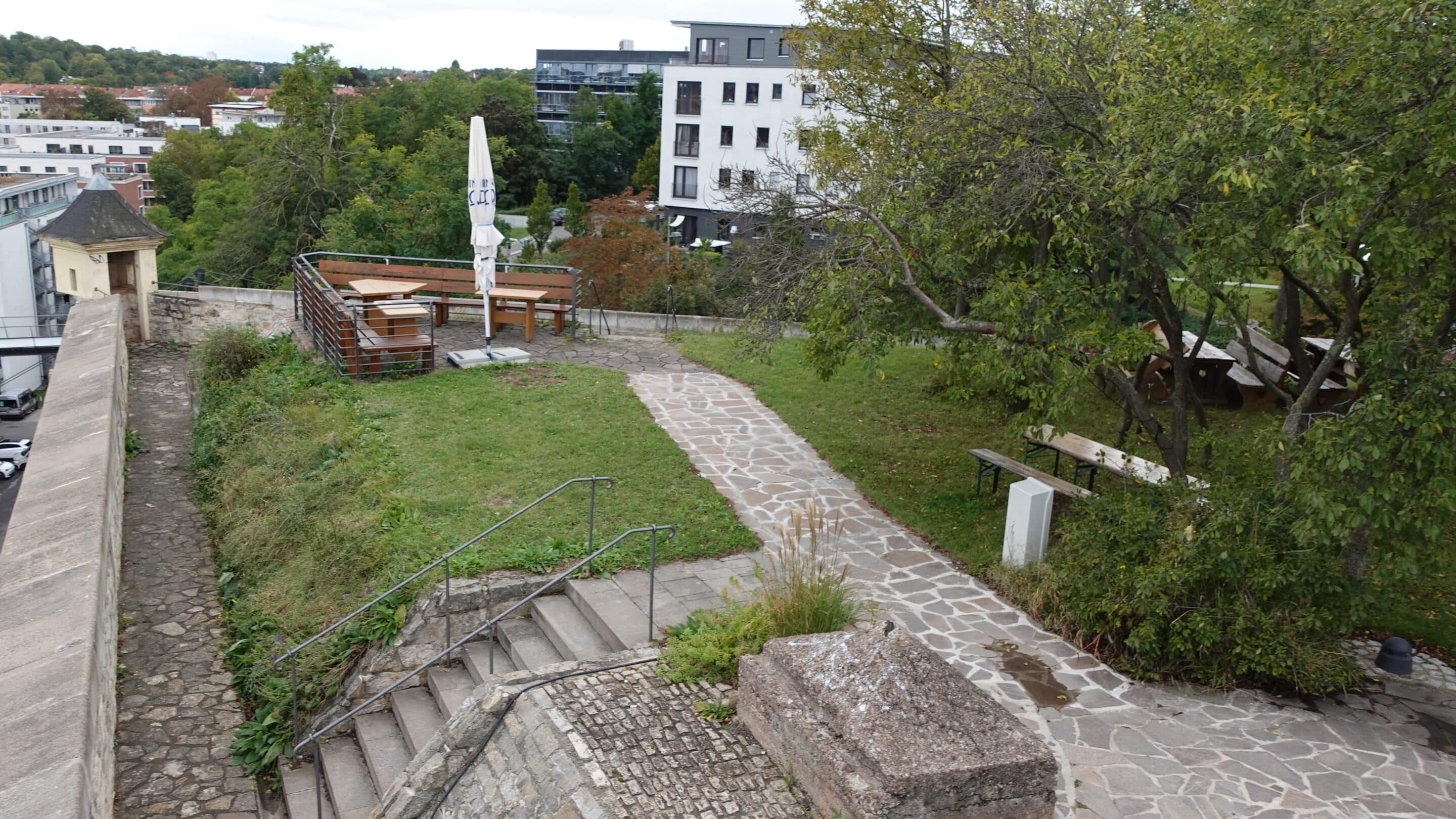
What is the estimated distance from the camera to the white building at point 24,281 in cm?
4003

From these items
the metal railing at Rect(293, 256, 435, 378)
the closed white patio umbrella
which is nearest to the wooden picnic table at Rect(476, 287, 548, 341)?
the closed white patio umbrella

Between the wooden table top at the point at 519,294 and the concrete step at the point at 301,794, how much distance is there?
9533mm

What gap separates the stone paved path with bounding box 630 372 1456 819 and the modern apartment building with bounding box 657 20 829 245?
3201 centimetres

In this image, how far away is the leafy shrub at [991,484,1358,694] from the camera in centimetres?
717

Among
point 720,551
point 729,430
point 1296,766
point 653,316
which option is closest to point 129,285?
point 653,316

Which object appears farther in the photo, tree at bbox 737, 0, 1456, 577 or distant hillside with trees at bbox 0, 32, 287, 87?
distant hillside with trees at bbox 0, 32, 287, 87

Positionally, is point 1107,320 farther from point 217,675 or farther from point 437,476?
point 217,675

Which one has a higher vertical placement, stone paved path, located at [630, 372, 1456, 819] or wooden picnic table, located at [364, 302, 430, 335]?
wooden picnic table, located at [364, 302, 430, 335]

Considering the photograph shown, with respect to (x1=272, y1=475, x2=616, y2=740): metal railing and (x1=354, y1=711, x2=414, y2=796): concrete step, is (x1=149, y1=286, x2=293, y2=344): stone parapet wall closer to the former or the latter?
(x1=272, y1=475, x2=616, y2=740): metal railing

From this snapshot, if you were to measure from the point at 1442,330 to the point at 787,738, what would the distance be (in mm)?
5177

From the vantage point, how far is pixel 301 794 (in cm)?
750

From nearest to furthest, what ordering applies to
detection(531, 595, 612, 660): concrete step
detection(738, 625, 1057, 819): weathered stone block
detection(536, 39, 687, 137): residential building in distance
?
detection(738, 625, 1057, 819): weathered stone block
detection(531, 595, 612, 660): concrete step
detection(536, 39, 687, 137): residential building in distance

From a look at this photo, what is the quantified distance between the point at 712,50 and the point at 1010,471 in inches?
1374

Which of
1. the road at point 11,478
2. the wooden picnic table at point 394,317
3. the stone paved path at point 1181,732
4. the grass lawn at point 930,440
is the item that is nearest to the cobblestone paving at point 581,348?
the grass lawn at point 930,440
